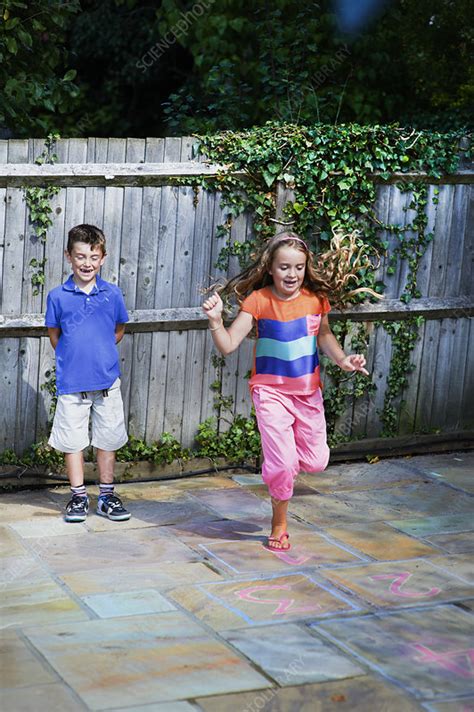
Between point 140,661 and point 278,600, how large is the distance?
940 mm

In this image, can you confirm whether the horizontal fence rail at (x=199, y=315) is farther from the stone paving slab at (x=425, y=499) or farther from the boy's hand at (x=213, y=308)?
the boy's hand at (x=213, y=308)

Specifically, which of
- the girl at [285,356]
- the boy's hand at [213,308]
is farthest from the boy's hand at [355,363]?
the boy's hand at [213,308]

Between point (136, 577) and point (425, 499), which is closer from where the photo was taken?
point (136, 577)

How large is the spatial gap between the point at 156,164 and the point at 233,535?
2.31 m

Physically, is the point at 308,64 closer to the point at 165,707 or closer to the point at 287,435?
the point at 287,435

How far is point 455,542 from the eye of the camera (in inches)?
243

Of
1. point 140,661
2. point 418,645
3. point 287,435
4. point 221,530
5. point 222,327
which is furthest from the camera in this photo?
point 221,530

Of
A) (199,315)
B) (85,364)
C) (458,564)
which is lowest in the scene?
(458,564)

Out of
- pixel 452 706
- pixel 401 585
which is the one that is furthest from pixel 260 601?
pixel 452 706

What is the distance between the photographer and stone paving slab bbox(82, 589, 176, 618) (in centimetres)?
497

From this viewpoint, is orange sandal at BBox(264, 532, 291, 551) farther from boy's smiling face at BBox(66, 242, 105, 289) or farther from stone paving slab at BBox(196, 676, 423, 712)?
boy's smiling face at BBox(66, 242, 105, 289)

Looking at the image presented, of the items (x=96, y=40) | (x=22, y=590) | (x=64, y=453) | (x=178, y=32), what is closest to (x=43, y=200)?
(x=64, y=453)

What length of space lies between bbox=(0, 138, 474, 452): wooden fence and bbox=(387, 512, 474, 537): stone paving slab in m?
1.37

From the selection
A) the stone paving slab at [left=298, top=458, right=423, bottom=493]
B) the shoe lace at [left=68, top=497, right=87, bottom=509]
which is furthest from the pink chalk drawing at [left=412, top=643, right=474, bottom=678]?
the stone paving slab at [left=298, top=458, right=423, bottom=493]
